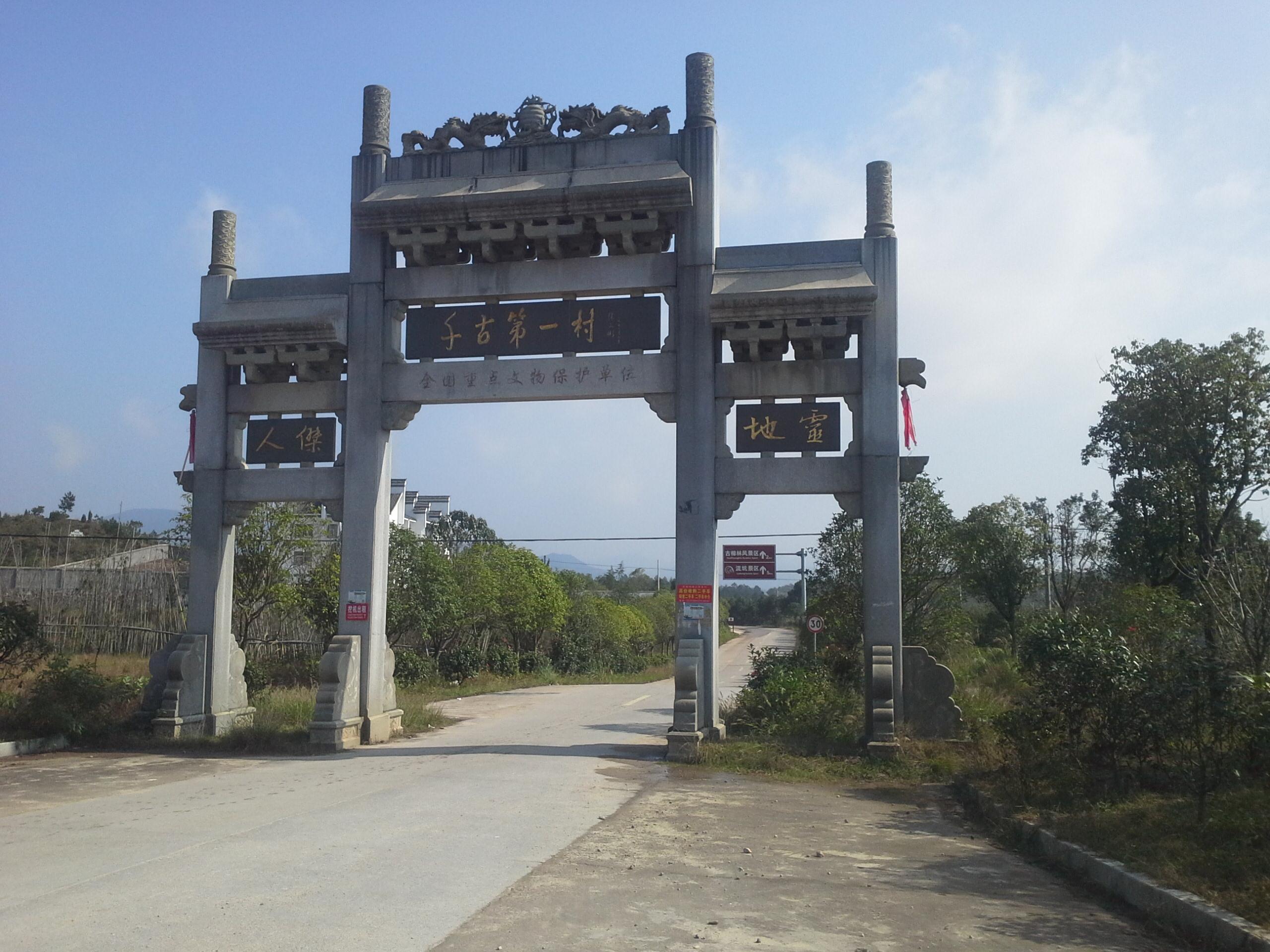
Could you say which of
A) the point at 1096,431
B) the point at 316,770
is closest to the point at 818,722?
the point at 316,770

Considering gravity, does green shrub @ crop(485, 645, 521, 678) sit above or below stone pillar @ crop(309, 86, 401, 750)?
below

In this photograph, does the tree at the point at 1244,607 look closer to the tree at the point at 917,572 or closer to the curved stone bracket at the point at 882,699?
the curved stone bracket at the point at 882,699

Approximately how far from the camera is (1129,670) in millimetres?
7926

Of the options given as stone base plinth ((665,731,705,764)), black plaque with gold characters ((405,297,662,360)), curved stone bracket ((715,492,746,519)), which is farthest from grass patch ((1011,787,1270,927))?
black plaque with gold characters ((405,297,662,360))

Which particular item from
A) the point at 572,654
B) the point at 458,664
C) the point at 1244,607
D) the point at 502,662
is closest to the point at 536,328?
the point at 1244,607

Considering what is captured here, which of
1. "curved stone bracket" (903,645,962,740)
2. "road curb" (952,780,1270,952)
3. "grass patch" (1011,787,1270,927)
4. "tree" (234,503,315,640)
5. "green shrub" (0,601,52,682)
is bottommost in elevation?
"road curb" (952,780,1270,952)

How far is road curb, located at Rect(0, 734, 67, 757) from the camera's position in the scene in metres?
11.5

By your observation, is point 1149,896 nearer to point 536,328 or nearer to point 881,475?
point 881,475

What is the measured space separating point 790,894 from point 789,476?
6442 mm

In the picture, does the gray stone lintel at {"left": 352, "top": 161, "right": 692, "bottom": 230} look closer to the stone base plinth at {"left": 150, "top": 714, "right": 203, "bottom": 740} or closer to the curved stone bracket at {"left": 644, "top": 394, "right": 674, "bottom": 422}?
the curved stone bracket at {"left": 644, "top": 394, "right": 674, "bottom": 422}

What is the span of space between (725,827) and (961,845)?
172cm

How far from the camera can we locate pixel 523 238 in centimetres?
1272

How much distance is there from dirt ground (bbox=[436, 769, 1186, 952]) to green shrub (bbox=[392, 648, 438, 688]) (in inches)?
658

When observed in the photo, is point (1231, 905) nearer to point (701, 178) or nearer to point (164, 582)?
point (701, 178)
